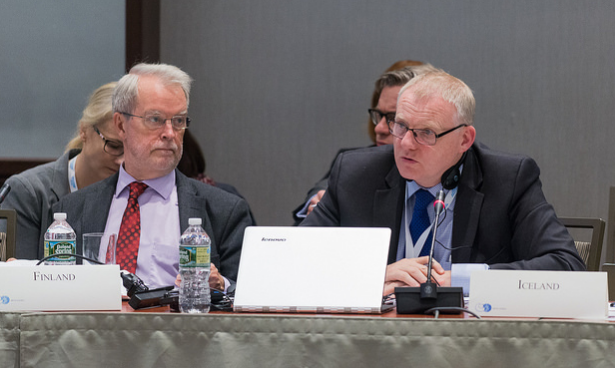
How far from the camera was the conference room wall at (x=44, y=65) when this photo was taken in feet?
15.0

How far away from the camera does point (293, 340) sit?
1.61 m

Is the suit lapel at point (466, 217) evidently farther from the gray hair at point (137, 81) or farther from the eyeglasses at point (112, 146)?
the eyeglasses at point (112, 146)

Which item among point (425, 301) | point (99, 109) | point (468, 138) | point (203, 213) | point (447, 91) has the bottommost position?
point (203, 213)

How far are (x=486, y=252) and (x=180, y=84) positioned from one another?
3.89ft

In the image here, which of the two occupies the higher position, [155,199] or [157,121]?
[157,121]

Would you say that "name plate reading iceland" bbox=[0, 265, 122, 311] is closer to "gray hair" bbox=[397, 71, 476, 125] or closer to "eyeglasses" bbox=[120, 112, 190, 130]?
"eyeglasses" bbox=[120, 112, 190, 130]

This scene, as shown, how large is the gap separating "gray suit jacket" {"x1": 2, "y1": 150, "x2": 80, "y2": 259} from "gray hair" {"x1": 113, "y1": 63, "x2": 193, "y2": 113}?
21.6 inches

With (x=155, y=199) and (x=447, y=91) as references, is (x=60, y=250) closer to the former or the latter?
(x=155, y=199)

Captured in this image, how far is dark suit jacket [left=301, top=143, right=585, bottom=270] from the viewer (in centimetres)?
235

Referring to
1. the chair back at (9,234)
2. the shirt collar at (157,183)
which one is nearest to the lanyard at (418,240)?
the shirt collar at (157,183)

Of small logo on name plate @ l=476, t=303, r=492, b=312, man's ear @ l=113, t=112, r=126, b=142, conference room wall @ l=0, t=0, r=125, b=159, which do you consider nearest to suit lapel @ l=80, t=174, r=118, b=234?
man's ear @ l=113, t=112, r=126, b=142

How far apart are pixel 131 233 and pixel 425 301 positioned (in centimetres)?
121

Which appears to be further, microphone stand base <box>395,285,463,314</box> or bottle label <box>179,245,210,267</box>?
bottle label <box>179,245,210,267</box>

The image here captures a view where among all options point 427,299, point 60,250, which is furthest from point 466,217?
point 60,250
